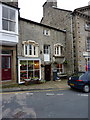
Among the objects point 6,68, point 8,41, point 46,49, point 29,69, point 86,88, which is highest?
point 8,41

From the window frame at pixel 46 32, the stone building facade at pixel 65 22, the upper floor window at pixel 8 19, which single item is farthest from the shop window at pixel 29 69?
the stone building facade at pixel 65 22

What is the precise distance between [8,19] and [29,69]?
A: 17.3 ft

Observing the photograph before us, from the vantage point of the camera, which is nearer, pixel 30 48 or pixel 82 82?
pixel 82 82

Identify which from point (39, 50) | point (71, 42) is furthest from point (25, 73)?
point (71, 42)

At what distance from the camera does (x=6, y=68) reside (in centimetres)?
874

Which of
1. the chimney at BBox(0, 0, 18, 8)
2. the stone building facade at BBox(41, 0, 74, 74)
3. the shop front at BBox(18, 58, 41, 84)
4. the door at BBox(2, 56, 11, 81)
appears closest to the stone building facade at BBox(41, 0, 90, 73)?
the stone building facade at BBox(41, 0, 74, 74)

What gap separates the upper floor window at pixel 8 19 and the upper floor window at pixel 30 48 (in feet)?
6.43

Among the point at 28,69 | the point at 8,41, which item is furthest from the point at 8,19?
the point at 28,69

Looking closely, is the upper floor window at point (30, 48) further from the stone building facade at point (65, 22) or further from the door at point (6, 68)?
the stone building facade at point (65, 22)

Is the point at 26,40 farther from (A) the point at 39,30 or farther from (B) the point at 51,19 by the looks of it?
(B) the point at 51,19

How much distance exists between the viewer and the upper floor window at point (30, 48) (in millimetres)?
9930

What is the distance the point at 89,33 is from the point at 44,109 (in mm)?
12941

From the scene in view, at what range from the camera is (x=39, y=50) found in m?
10.7

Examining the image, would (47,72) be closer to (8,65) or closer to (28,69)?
(28,69)
